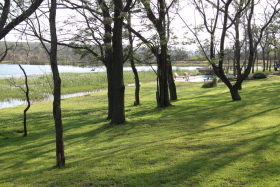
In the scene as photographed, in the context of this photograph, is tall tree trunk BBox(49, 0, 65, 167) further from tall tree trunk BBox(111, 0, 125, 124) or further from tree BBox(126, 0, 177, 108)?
tree BBox(126, 0, 177, 108)

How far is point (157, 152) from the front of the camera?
20.4 feet

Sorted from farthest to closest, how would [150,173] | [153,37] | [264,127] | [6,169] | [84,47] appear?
[153,37]
[84,47]
[264,127]
[6,169]
[150,173]

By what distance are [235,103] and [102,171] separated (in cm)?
975

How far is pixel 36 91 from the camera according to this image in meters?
28.5

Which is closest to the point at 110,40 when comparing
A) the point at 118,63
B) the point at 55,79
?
the point at 118,63

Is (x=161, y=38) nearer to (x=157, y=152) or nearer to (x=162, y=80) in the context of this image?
(x=162, y=80)

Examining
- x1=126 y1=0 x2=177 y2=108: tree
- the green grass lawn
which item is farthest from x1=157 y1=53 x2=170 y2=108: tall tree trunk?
the green grass lawn

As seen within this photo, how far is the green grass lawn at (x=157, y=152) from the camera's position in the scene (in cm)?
467

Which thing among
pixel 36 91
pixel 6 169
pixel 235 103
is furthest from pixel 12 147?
pixel 36 91

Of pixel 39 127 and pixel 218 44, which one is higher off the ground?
pixel 218 44

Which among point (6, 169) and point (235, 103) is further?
point (235, 103)

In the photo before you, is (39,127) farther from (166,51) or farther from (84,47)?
(166,51)

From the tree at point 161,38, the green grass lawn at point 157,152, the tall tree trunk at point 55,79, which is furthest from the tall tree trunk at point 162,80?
the tall tree trunk at point 55,79

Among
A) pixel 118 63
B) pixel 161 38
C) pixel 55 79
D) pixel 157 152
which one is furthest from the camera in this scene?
pixel 161 38
